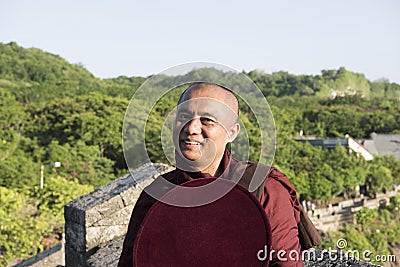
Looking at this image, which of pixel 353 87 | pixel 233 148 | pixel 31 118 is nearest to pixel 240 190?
pixel 233 148

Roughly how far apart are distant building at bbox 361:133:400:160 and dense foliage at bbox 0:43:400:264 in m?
4.93

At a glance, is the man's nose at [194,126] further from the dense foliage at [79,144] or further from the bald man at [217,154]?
the dense foliage at [79,144]

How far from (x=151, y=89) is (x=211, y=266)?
1.95ft

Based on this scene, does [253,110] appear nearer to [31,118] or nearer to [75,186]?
[75,186]

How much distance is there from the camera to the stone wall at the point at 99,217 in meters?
2.96

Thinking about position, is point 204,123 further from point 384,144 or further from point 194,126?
point 384,144

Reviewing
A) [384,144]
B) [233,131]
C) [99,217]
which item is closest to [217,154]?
[233,131]

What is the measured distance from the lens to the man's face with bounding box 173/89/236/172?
1.57 m

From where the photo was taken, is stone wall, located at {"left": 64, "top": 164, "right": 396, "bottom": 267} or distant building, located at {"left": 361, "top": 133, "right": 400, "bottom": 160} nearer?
stone wall, located at {"left": 64, "top": 164, "right": 396, "bottom": 267}

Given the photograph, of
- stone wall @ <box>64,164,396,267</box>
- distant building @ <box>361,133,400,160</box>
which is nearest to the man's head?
stone wall @ <box>64,164,396,267</box>

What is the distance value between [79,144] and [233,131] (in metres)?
30.2

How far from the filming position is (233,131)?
1.62 m

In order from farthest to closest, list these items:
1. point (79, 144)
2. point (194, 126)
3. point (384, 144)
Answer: point (384, 144) → point (79, 144) → point (194, 126)

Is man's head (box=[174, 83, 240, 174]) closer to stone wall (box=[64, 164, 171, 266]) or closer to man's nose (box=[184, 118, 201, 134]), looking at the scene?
man's nose (box=[184, 118, 201, 134])
